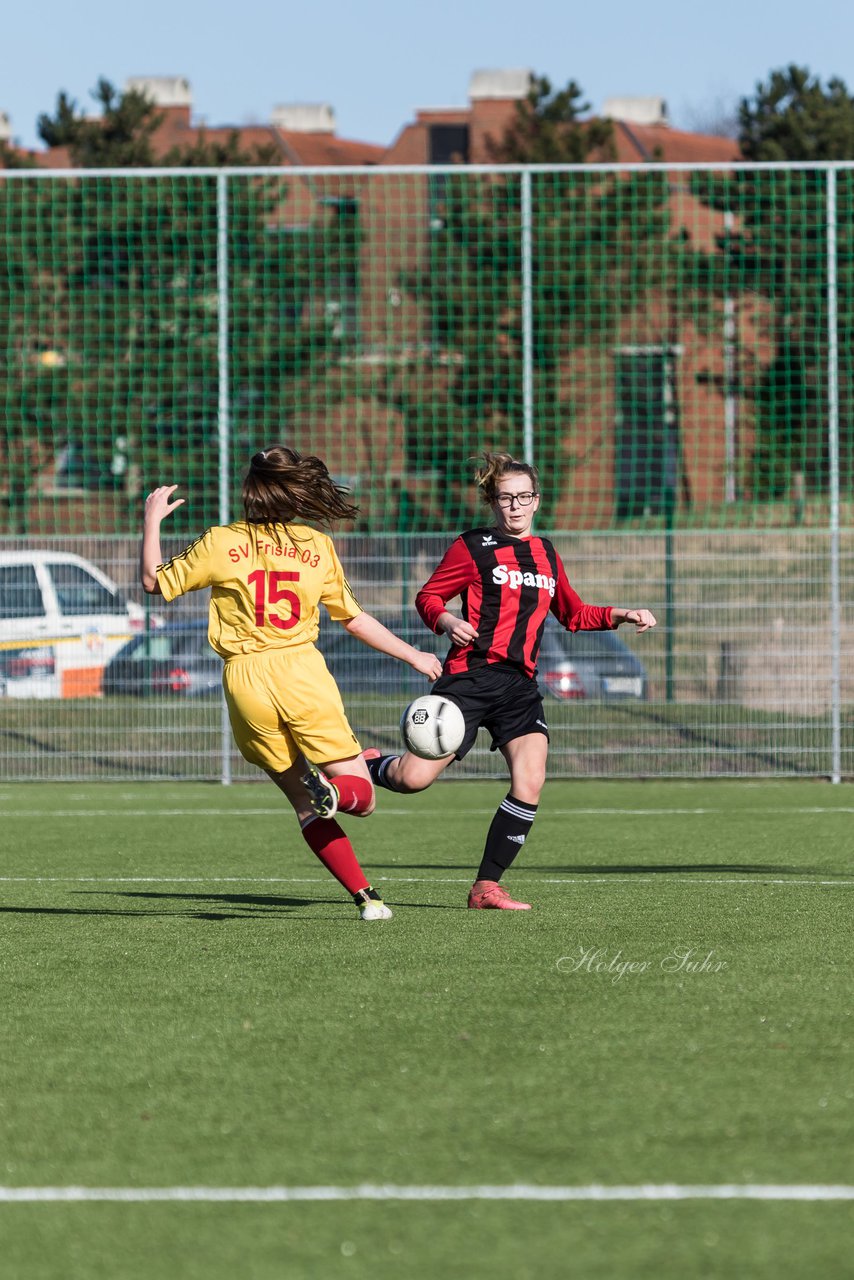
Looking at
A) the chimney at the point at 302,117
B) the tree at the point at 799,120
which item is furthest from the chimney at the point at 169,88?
the tree at the point at 799,120

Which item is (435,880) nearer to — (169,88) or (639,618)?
(639,618)

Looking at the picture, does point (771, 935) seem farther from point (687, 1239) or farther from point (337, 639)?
point (337, 639)

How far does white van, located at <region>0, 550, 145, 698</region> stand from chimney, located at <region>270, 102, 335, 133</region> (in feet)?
121

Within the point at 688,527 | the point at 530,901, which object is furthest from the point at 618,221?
the point at 530,901

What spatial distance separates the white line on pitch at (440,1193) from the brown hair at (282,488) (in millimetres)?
3242

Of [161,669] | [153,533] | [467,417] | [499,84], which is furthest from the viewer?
[499,84]

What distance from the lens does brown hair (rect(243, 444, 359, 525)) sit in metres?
6.38

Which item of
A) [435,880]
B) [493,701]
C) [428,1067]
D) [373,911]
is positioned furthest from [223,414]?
[428,1067]

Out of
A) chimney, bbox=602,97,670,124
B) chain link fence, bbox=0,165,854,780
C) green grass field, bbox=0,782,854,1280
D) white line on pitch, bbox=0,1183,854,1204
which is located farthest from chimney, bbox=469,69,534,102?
white line on pitch, bbox=0,1183,854,1204

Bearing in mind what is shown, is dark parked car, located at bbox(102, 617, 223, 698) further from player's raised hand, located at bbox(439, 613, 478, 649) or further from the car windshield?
player's raised hand, located at bbox(439, 613, 478, 649)

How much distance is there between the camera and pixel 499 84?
142 feet

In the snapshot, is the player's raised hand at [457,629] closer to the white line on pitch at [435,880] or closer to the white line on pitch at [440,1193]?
the white line on pitch at [435,880]

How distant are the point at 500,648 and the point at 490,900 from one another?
957 millimetres

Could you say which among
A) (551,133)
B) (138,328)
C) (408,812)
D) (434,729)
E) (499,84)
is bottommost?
(408,812)
